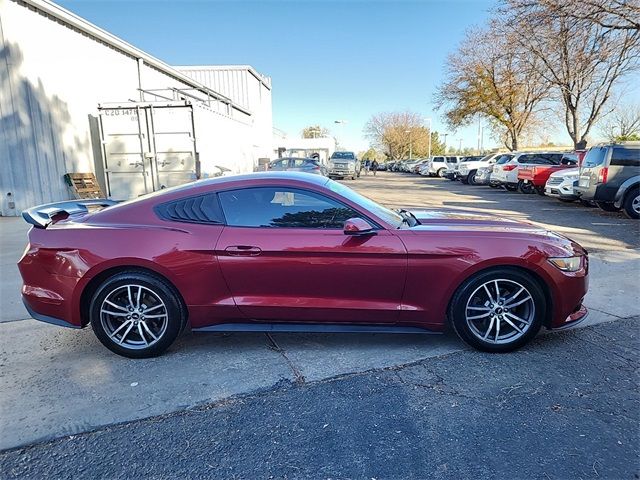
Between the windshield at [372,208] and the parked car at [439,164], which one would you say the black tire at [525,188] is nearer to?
the windshield at [372,208]

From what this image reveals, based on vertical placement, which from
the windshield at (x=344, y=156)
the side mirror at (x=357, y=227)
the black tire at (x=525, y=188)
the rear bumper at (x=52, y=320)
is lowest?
the rear bumper at (x=52, y=320)

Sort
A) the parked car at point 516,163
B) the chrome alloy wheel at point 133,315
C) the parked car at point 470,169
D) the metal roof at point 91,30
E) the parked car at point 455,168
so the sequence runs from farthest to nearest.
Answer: the parked car at point 455,168
the parked car at point 470,169
the parked car at point 516,163
the metal roof at point 91,30
the chrome alloy wheel at point 133,315

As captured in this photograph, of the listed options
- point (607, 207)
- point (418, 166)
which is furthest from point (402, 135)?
point (607, 207)

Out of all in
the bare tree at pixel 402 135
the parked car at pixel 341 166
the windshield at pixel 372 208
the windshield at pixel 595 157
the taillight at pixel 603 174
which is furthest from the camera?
the bare tree at pixel 402 135

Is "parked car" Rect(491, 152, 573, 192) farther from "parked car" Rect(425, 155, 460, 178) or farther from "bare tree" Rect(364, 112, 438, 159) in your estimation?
"bare tree" Rect(364, 112, 438, 159)

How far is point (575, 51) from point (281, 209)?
855 inches

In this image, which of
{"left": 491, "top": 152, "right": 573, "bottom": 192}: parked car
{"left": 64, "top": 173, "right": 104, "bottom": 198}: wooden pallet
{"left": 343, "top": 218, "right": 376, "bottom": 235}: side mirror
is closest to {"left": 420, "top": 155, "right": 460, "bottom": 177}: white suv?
{"left": 491, "top": 152, "right": 573, "bottom": 192}: parked car

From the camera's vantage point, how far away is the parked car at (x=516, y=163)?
54.0 ft

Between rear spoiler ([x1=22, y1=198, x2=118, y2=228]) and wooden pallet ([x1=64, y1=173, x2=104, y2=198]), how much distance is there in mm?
8936

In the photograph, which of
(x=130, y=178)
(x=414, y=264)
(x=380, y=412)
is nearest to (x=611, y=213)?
(x=414, y=264)

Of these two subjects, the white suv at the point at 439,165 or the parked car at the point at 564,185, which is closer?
the parked car at the point at 564,185

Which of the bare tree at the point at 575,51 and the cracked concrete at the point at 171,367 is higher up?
the bare tree at the point at 575,51

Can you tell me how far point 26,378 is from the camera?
3014 mm

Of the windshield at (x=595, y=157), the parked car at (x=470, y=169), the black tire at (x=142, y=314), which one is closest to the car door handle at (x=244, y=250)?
the black tire at (x=142, y=314)
